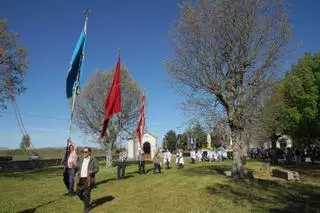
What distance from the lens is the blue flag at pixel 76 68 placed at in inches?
493

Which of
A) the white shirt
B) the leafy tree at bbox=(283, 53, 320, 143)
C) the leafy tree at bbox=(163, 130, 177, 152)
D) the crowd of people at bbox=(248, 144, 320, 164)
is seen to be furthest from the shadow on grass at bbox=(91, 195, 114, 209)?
the leafy tree at bbox=(163, 130, 177, 152)

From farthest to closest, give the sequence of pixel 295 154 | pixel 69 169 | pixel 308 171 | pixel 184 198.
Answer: pixel 295 154 → pixel 308 171 → pixel 69 169 → pixel 184 198

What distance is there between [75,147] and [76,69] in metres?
3.81

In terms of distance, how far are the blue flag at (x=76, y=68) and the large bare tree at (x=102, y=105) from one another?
27864 millimetres

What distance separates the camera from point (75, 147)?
14.8 metres

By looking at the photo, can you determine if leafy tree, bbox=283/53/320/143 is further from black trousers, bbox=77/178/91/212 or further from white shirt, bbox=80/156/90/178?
black trousers, bbox=77/178/91/212

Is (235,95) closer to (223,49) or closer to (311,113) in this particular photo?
(223,49)

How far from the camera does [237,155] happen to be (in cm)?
1831

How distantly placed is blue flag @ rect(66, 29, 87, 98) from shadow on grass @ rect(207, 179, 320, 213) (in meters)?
6.72

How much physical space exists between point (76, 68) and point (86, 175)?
423 centimetres

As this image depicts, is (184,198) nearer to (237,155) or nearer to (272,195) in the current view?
(272,195)

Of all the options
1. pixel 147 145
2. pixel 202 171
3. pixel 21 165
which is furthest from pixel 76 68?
pixel 147 145

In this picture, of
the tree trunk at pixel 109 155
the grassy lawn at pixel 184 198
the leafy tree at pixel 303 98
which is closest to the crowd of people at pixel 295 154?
the leafy tree at pixel 303 98

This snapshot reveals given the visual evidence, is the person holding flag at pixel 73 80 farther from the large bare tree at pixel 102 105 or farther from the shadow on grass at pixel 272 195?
the large bare tree at pixel 102 105
